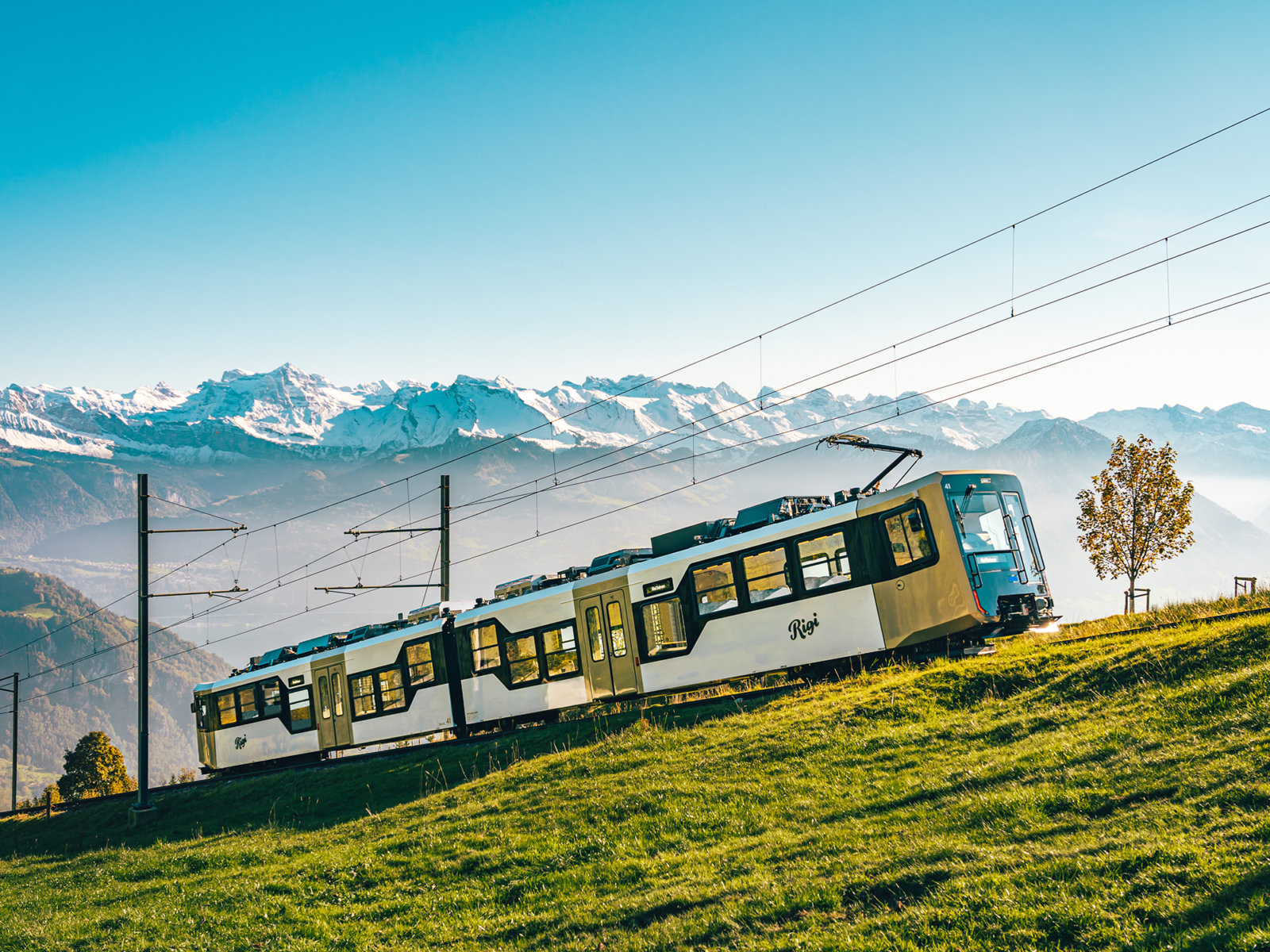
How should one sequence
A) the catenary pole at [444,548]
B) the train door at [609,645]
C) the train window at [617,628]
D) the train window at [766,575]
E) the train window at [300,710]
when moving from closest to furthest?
the train window at [766,575] → the train door at [609,645] → the train window at [617,628] → the catenary pole at [444,548] → the train window at [300,710]

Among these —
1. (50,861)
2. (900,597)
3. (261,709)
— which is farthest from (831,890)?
(261,709)

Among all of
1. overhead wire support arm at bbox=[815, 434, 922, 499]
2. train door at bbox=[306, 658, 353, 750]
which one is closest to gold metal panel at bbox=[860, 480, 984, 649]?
overhead wire support arm at bbox=[815, 434, 922, 499]

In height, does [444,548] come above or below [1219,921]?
above

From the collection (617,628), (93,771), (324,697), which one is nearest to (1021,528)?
(617,628)

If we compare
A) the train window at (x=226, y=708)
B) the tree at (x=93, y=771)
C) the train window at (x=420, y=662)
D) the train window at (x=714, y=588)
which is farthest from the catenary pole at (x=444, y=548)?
the tree at (x=93, y=771)

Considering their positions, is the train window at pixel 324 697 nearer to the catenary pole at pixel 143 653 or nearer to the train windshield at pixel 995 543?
the catenary pole at pixel 143 653

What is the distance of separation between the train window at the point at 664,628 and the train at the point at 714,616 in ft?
0.13

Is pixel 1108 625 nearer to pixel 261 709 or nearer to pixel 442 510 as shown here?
pixel 442 510

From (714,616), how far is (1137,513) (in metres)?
24.7

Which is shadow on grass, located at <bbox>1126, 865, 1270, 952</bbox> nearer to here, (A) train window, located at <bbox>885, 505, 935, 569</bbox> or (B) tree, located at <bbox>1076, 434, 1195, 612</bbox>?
(A) train window, located at <bbox>885, 505, 935, 569</bbox>

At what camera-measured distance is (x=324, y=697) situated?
97.0ft

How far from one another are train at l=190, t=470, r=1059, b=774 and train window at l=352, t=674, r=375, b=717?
0.06m

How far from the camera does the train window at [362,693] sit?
28.0 metres

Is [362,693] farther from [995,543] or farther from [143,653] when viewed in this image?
[995,543]
